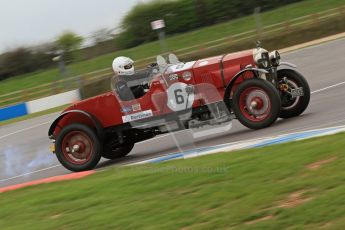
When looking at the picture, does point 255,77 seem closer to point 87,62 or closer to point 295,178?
point 295,178

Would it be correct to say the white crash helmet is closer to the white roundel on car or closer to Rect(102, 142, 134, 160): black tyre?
the white roundel on car

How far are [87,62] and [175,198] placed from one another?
3720cm

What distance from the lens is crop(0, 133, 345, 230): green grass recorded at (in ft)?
15.1

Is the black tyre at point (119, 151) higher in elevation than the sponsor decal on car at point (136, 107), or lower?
lower

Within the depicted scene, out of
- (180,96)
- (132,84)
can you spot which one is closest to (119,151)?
(132,84)

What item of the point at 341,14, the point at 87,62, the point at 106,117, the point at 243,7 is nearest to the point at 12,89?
the point at 87,62

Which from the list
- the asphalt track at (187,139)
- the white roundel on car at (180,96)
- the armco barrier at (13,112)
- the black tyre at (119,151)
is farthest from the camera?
the armco barrier at (13,112)

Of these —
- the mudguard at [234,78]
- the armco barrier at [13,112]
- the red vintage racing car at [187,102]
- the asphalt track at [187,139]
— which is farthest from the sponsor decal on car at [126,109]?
the armco barrier at [13,112]

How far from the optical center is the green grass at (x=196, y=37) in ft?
128

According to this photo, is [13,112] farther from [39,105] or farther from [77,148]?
[77,148]

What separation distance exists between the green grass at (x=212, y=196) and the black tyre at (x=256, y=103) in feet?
6.94

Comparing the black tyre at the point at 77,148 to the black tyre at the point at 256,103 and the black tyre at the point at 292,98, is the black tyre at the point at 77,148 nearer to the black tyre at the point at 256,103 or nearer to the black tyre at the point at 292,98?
the black tyre at the point at 256,103

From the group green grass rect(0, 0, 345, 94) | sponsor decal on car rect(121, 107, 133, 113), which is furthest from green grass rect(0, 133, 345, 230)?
green grass rect(0, 0, 345, 94)

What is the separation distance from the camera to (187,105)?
9.69 metres
